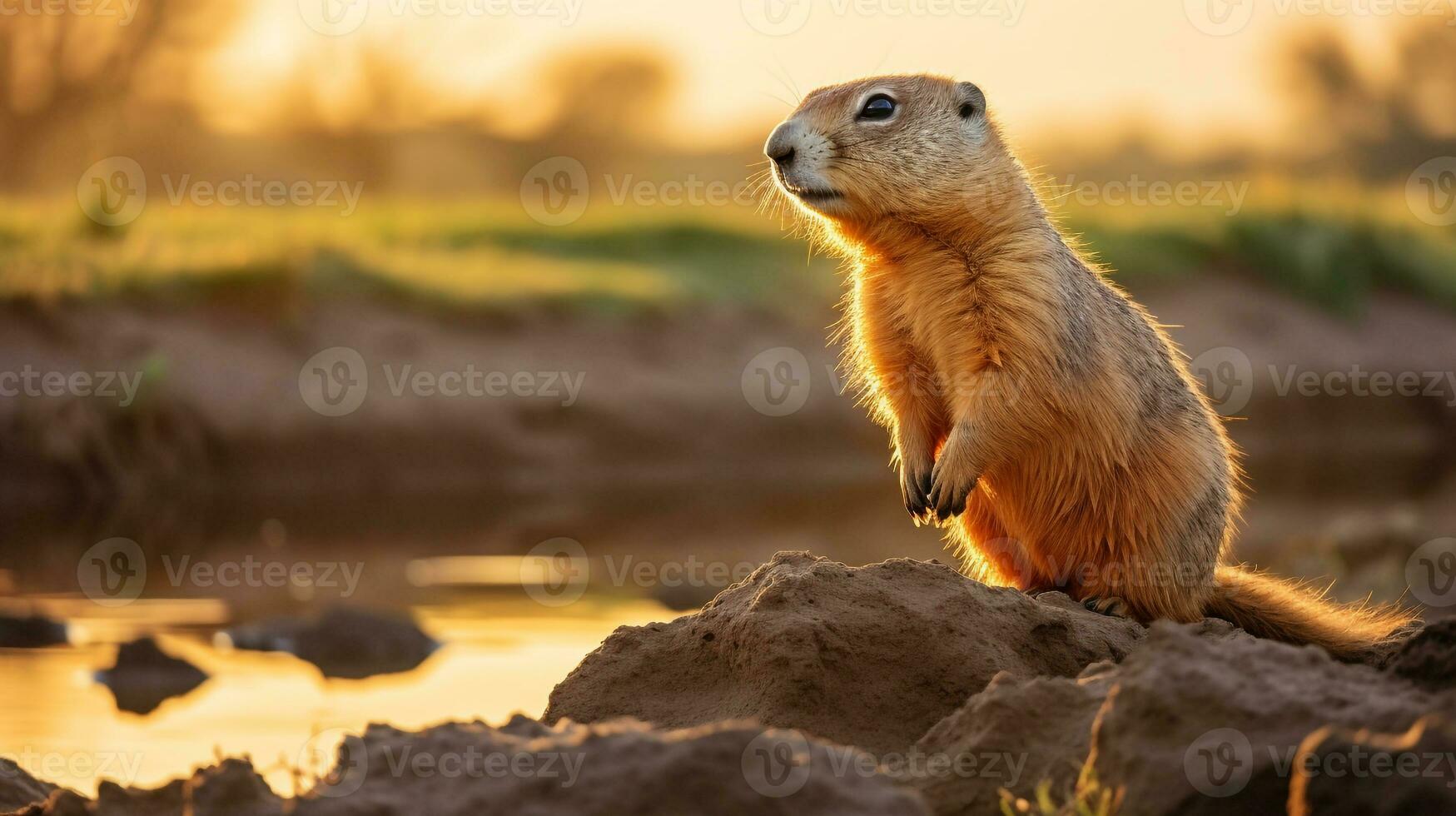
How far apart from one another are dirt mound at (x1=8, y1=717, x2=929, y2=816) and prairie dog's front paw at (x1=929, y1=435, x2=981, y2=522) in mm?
2174

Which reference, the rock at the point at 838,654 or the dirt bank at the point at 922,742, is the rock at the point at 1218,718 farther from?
the rock at the point at 838,654

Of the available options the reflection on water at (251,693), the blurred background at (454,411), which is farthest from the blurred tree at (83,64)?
the reflection on water at (251,693)

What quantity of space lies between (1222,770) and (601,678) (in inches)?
78.5

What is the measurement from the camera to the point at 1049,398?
18.3 ft

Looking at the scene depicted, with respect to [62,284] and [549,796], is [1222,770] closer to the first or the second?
[549,796]

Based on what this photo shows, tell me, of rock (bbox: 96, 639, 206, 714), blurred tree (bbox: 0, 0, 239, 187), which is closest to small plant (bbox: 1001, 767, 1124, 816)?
rock (bbox: 96, 639, 206, 714)

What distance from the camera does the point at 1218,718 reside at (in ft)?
10.6

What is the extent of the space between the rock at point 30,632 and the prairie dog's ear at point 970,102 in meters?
4.79

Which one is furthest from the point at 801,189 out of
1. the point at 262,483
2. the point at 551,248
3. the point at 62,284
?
the point at 551,248

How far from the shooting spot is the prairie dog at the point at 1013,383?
219 inches

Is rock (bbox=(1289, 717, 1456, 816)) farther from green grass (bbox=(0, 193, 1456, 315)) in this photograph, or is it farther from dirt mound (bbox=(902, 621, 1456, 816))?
green grass (bbox=(0, 193, 1456, 315))

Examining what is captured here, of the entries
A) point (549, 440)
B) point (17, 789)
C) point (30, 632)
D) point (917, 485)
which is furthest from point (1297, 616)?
point (549, 440)

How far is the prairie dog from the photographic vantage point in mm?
5570

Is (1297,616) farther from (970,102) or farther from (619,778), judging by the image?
(619,778)
